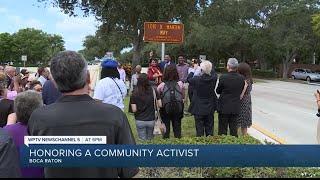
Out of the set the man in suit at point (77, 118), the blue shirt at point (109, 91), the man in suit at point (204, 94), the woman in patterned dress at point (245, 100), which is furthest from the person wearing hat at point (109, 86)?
the man in suit at point (77, 118)

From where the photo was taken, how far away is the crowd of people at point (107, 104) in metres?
2.89

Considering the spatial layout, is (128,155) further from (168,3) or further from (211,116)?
(168,3)

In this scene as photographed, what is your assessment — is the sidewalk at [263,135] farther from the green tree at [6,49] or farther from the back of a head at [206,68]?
the green tree at [6,49]

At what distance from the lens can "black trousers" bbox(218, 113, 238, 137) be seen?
10034mm

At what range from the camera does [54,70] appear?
2.99 m

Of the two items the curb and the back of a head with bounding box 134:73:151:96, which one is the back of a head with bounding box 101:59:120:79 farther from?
the curb

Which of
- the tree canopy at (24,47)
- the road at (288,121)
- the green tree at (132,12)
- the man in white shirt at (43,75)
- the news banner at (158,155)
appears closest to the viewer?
the news banner at (158,155)

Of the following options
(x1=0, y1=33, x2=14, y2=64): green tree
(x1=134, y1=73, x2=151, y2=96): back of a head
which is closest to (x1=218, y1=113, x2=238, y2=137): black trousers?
(x1=134, y1=73, x2=151, y2=96): back of a head

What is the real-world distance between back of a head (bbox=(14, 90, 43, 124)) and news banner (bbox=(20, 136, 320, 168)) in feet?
4.95

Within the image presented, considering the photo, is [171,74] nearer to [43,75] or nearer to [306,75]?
[43,75]

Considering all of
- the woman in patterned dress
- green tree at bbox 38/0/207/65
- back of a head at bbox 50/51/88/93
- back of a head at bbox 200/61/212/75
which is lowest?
the woman in patterned dress

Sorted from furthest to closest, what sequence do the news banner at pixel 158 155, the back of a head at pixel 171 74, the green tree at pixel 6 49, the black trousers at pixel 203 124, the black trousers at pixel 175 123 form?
1. the green tree at pixel 6 49
2. the black trousers at pixel 175 123
3. the black trousers at pixel 203 124
4. the back of a head at pixel 171 74
5. the news banner at pixel 158 155

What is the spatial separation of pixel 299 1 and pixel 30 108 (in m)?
56.1

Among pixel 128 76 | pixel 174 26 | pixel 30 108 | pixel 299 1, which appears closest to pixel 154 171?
pixel 30 108
